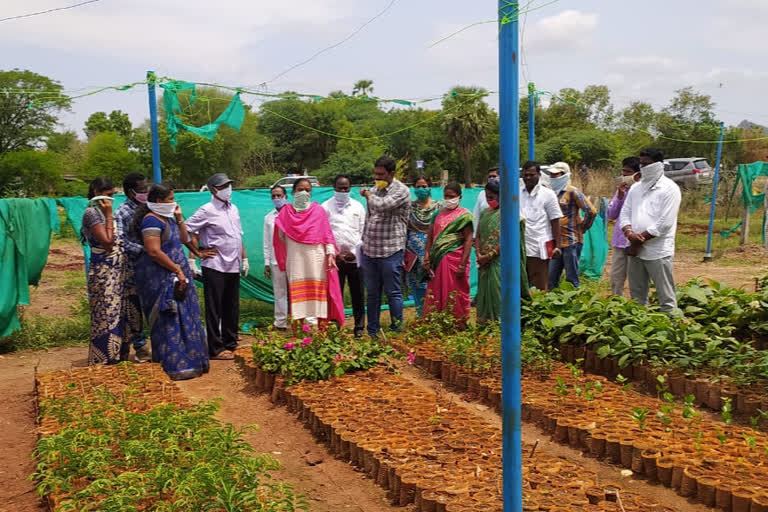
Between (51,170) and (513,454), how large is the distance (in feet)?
107

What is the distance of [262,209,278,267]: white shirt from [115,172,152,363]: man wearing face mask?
1.70 metres

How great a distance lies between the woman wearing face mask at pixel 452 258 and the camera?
262 inches

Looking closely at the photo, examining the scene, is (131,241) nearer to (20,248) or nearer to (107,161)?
(20,248)

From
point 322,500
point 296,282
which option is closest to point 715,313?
point 296,282

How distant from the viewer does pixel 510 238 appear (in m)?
2.32

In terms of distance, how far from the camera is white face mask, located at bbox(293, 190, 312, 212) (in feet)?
21.8

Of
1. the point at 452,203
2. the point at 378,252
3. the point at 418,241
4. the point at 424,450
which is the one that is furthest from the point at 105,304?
the point at 424,450

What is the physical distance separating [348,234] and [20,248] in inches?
137

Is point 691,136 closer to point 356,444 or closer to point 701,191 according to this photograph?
point 701,191

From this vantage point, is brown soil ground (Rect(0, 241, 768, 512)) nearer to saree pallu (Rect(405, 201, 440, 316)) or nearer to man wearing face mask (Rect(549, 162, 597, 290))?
saree pallu (Rect(405, 201, 440, 316))

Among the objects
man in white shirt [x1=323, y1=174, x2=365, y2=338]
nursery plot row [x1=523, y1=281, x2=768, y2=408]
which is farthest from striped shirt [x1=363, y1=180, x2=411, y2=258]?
nursery plot row [x1=523, y1=281, x2=768, y2=408]

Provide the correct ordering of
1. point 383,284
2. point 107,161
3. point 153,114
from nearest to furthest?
point 383,284
point 153,114
point 107,161

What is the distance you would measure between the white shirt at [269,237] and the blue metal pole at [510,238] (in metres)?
5.41

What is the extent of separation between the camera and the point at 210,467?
2961 millimetres
